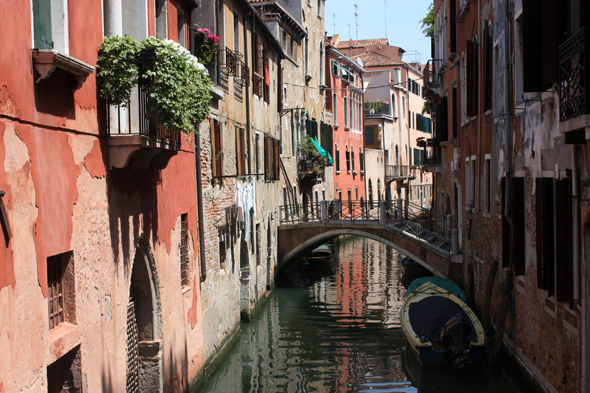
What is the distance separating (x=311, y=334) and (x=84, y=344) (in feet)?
33.2

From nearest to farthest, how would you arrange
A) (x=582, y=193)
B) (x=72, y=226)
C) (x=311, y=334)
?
(x=72, y=226) < (x=582, y=193) < (x=311, y=334)

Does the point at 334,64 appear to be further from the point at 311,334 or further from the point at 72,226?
the point at 72,226

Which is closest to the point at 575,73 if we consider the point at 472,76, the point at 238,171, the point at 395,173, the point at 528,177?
the point at 528,177

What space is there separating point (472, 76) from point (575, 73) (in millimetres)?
7393

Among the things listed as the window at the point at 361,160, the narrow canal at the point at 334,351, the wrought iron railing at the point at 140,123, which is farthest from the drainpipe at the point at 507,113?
the window at the point at 361,160

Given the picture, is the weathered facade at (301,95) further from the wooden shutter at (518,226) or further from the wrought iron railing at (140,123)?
the wrought iron railing at (140,123)

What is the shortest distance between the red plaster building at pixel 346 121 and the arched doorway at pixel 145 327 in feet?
79.4

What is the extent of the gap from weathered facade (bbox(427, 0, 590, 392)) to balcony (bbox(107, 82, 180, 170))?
4.34 metres

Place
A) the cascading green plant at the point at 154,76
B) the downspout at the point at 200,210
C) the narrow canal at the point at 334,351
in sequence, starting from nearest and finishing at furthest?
the cascading green plant at the point at 154,76 < the downspout at the point at 200,210 < the narrow canal at the point at 334,351

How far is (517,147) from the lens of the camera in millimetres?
10789

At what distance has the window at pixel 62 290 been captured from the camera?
5.84 meters

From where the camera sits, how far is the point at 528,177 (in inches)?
396

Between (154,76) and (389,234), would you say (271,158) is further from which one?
(154,76)

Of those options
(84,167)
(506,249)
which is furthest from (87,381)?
(506,249)
